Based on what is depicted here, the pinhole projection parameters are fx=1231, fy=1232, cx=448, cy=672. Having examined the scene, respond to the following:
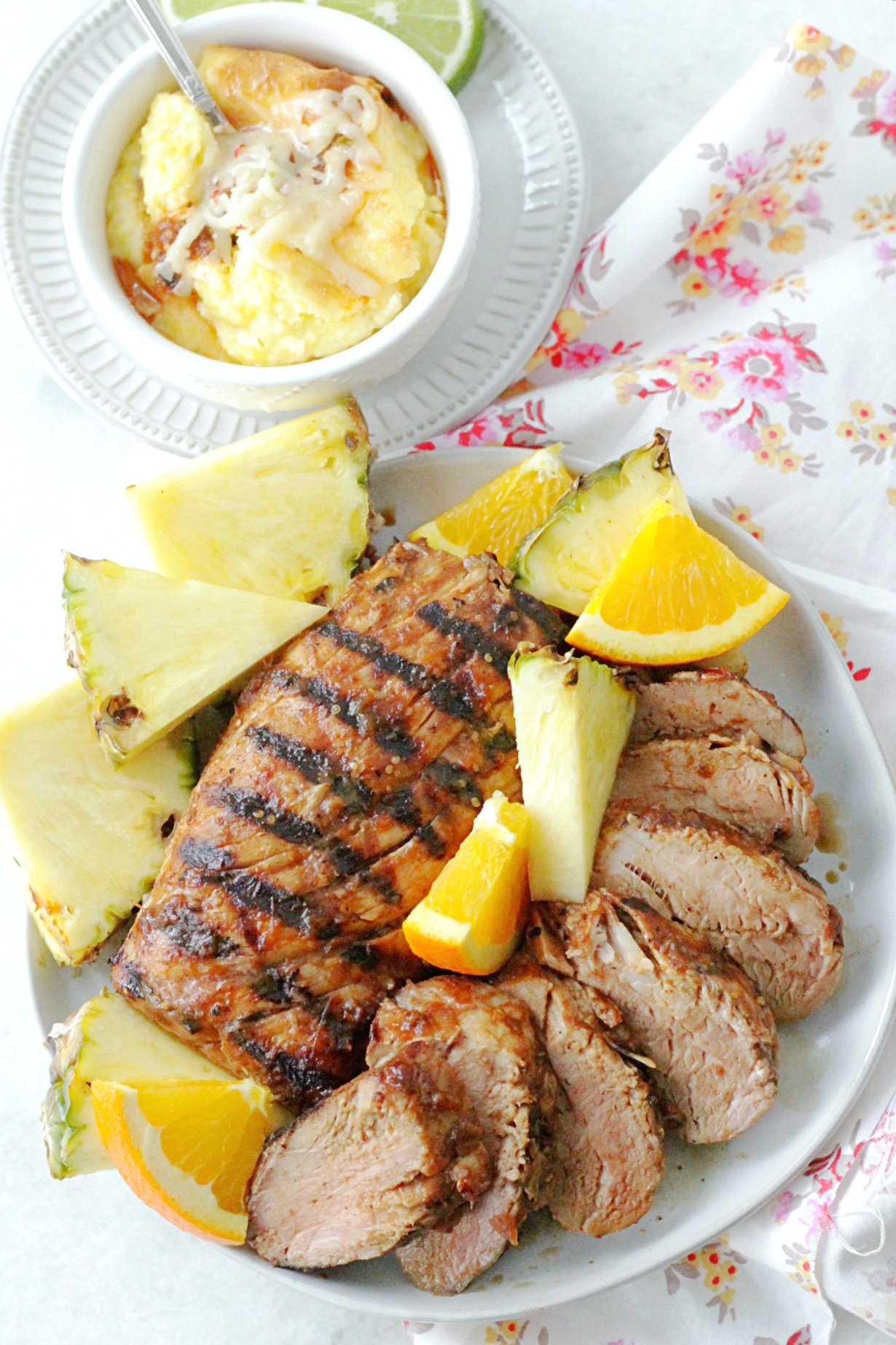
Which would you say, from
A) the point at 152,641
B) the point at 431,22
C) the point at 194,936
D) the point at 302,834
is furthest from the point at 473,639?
the point at 431,22

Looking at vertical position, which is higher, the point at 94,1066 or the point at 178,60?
the point at 178,60

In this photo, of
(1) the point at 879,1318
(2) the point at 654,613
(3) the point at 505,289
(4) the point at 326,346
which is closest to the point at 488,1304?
(1) the point at 879,1318

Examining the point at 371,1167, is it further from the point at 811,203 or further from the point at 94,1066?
the point at 811,203

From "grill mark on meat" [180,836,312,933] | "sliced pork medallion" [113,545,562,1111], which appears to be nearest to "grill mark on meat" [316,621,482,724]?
"sliced pork medallion" [113,545,562,1111]

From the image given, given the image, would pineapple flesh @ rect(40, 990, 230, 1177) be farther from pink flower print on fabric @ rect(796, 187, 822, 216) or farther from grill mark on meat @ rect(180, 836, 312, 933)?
pink flower print on fabric @ rect(796, 187, 822, 216)

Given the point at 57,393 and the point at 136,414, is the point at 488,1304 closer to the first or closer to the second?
the point at 136,414
